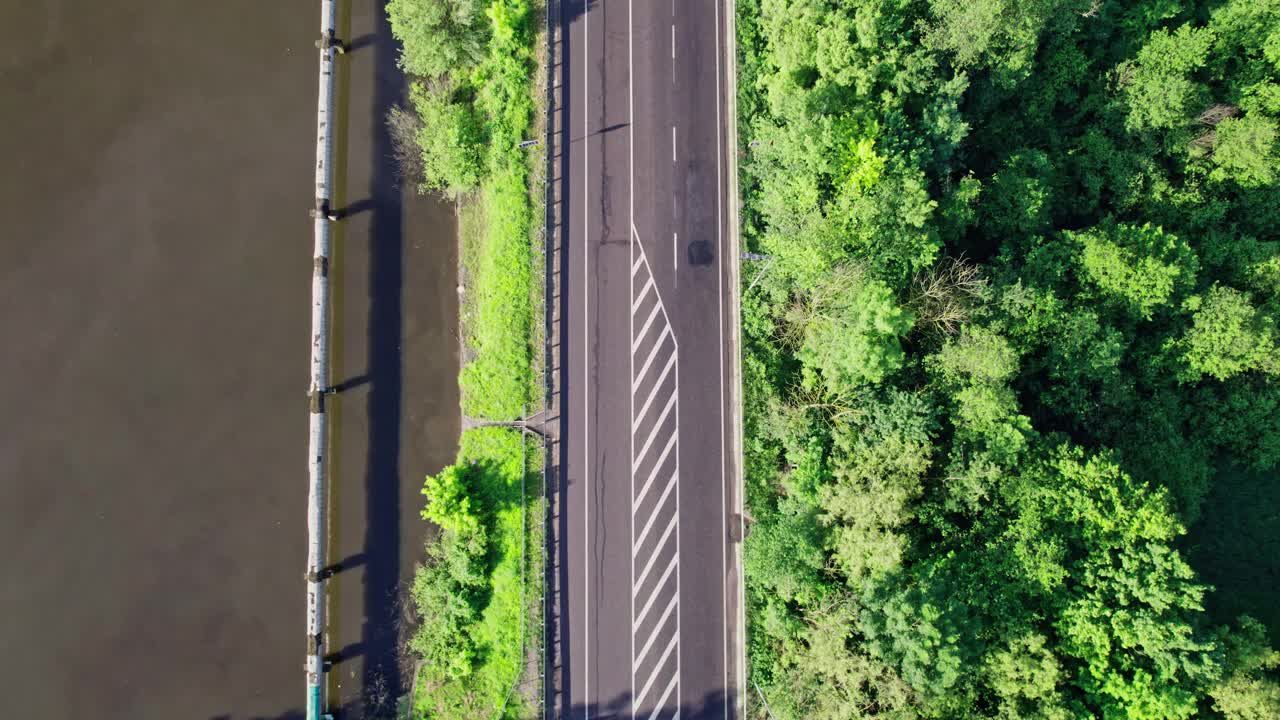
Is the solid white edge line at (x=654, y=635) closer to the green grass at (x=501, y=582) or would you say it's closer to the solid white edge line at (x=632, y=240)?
the solid white edge line at (x=632, y=240)

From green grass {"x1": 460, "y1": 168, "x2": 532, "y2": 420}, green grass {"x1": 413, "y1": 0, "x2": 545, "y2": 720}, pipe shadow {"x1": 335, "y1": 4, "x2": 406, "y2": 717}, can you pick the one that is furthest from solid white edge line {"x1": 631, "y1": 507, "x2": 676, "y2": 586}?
pipe shadow {"x1": 335, "y1": 4, "x2": 406, "y2": 717}

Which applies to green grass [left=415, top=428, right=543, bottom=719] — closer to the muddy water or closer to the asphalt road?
the asphalt road

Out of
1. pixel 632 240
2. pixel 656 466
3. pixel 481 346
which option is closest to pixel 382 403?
pixel 481 346

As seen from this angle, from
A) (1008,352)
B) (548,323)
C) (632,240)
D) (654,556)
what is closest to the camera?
(1008,352)

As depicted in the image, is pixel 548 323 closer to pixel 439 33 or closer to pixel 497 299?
pixel 497 299

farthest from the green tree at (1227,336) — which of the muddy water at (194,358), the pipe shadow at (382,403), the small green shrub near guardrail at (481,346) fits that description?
the pipe shadow at (382,403)

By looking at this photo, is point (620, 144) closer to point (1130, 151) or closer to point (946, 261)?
point (946, 261)
